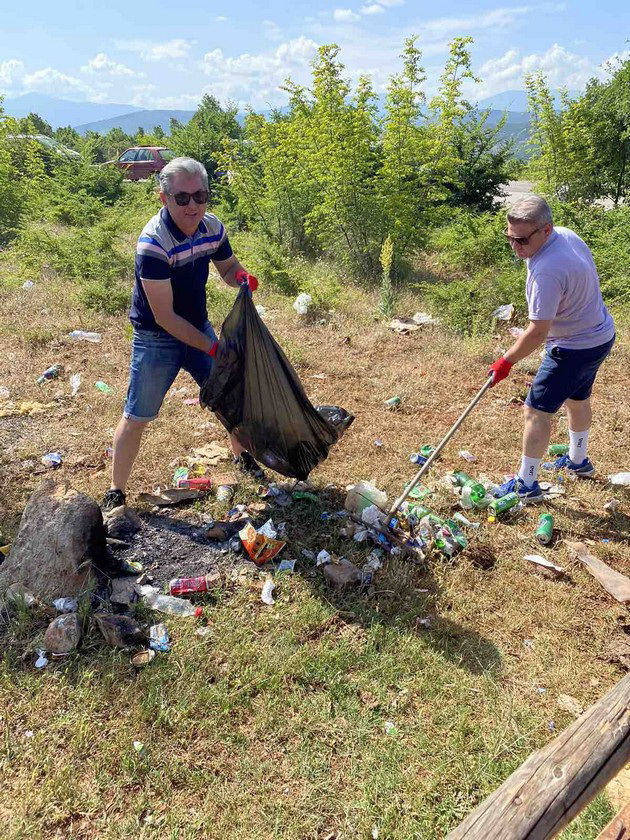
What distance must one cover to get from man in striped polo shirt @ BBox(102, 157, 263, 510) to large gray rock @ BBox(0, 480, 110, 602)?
497mm

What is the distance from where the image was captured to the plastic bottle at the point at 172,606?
8.13 feet

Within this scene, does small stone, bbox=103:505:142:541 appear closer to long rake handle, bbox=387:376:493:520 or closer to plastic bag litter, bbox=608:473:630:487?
long rake handle, bbox=387:376:493:520

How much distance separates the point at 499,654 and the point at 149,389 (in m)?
2.08

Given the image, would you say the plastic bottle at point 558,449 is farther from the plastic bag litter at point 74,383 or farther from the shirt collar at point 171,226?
the plastic bag litter at point 74,383

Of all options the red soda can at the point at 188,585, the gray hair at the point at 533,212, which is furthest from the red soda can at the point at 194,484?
the gray hair at the point at 533,212

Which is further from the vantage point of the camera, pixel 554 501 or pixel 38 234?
pixel 38 234

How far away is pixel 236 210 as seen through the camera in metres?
9.79

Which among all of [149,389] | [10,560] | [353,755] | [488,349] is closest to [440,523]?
[353,755]

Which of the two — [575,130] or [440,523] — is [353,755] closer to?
[440,523]

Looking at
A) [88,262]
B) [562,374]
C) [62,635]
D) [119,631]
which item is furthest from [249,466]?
[88,262]

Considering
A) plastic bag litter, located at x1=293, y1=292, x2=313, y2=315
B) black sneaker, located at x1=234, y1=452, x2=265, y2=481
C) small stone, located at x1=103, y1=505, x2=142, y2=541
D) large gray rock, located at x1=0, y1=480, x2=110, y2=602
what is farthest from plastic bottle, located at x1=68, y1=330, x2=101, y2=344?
large gray rock, located at x1=0, y1=480, x2=110, y2=602

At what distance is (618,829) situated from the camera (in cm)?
161

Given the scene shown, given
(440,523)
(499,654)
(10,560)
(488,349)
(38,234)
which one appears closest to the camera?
(499,654)

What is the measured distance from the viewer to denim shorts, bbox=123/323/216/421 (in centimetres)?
278
